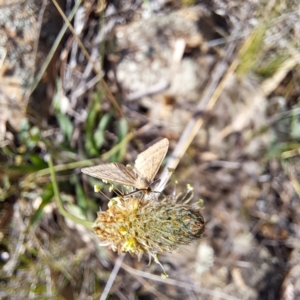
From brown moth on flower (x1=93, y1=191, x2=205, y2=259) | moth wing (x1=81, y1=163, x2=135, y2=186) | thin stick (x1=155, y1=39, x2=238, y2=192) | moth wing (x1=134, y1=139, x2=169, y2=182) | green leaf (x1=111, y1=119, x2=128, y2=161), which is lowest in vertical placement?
thin stick (x1=155, y1=39, x2=238, y2=192)

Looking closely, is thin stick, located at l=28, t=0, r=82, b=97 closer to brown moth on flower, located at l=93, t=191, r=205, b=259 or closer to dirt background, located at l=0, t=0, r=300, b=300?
dirt background, located at l=0, t=0, r=300, b=300

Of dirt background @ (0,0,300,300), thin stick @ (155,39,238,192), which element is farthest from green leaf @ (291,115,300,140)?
thin stick @ (155,39,238,192)

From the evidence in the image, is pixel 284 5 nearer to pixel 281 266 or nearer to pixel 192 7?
pixel 192 7

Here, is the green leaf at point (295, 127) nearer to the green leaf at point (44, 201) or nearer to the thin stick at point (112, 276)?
the thin stick at point (112, 276)

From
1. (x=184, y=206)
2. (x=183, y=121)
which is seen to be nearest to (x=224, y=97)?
(x=183, y=121)

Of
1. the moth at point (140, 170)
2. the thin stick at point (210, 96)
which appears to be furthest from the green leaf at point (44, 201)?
the moth at point (140, 170)

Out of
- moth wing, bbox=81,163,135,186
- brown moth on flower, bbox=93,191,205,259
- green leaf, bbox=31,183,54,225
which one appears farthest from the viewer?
green leaf, bbox=31,183,54,225

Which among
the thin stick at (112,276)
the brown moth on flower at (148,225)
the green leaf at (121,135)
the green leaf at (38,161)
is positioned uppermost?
the brown moth on flower at (148,225)
